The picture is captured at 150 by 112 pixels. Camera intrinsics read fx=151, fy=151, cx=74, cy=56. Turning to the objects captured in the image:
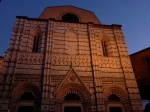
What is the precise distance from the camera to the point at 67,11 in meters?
17.5

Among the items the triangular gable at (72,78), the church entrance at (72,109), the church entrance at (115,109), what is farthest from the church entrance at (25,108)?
the church entrance at (115,109)

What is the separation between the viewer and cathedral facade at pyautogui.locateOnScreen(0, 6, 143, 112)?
1137cm

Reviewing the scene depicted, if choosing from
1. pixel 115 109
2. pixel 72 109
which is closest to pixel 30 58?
pixel 72 109

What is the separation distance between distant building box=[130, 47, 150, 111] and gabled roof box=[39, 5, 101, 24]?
6232mm

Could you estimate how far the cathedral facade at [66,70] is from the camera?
11367 mm

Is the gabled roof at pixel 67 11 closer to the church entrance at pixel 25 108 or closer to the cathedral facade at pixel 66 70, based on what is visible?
the cathedral facade at pixel 66 70

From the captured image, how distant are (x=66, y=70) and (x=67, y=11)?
7.93 metres

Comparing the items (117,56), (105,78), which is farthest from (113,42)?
(105,78)

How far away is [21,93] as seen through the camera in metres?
11.4

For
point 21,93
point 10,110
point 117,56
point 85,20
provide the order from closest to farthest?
1. point 10,110
2. point 21,93
3. point 117,56
4. point 85,20

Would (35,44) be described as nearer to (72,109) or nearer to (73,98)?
(73,98)

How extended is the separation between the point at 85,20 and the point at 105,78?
7561mm

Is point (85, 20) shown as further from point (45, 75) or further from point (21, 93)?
point (21, 93)

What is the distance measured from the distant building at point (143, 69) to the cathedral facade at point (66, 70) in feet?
5.03
